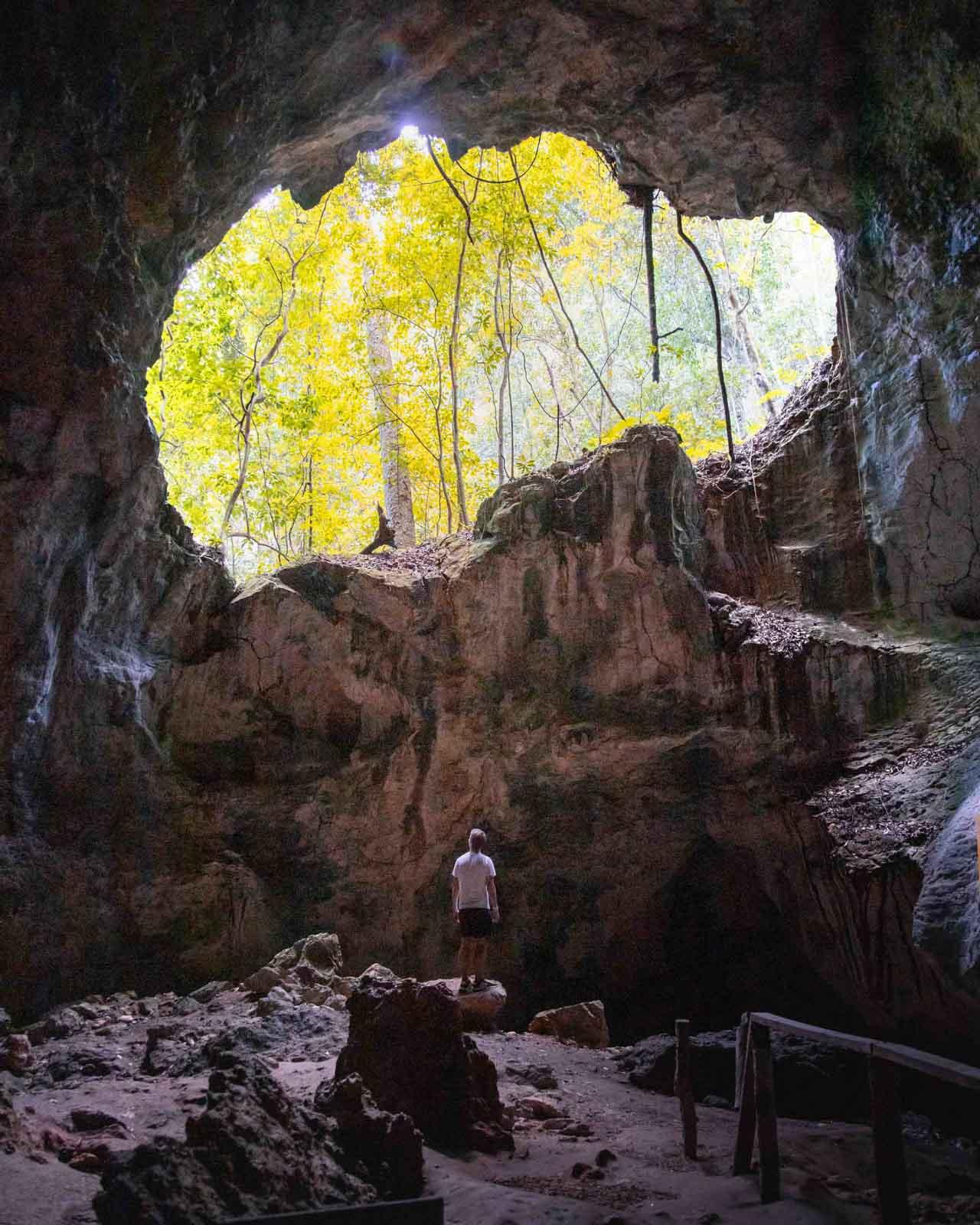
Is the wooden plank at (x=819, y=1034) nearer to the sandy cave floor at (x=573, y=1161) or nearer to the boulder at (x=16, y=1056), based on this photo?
the sandy cave floor at (x=573, y=1161)

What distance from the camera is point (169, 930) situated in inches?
340

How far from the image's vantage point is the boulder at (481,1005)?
7523 millimetres

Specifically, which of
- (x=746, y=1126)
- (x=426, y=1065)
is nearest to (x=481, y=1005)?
(x=426, y=1065)

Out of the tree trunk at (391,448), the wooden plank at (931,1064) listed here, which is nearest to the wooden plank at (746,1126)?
the wooden plank at (931,1064)

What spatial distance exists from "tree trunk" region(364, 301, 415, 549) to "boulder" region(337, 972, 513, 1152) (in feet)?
32.1

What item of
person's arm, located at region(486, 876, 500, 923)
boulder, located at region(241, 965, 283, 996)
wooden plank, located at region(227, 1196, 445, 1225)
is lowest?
boulder, located at region(241, 965, 283, 996)

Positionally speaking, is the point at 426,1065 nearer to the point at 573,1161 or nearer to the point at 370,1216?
the point at 573,1161

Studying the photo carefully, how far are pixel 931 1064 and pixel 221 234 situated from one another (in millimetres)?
9362

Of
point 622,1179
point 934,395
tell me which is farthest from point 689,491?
point 622,1179

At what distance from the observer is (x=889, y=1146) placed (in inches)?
134

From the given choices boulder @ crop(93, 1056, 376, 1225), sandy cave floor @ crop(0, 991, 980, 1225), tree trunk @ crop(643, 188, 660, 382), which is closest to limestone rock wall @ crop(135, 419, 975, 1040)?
tree trunk @ crop(643, 188, 660, 382)

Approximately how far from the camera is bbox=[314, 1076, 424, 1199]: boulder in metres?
4.08

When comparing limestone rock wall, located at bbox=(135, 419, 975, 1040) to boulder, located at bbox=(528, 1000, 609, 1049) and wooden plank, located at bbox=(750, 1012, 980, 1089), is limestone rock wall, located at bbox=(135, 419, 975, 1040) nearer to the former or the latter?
boulder, located at bbox=(528, 1000, 609, 1049)

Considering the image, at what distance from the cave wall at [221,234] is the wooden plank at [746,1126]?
3135 mm
